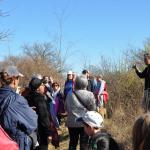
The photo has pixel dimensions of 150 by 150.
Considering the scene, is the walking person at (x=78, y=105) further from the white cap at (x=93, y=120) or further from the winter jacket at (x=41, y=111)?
the white cap at (x=93, y=120)

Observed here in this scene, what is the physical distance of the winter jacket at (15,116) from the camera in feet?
19.1

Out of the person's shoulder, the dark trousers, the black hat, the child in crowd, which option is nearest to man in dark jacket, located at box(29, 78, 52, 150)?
the black hat

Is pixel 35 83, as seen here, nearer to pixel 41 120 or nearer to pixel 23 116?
pixel 41 120

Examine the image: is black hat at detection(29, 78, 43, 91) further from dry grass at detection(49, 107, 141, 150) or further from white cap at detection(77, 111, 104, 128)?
dry grass at detection(49, 107, 141, 150)

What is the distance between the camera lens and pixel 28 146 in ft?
20.1

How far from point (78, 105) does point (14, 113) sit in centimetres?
277

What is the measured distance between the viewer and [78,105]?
333 inches

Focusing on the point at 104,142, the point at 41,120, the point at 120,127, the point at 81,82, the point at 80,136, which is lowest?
the point at 120,127

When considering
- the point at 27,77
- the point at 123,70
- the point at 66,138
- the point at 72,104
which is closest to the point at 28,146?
the point at 72,104

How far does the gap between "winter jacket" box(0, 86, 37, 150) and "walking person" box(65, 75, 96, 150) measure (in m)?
2.49

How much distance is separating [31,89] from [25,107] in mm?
1675

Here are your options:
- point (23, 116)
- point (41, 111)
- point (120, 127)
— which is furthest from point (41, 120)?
point (120, 127)

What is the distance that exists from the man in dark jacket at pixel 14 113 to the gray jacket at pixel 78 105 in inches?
96.9

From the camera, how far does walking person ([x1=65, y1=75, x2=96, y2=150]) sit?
8336 millimetres
